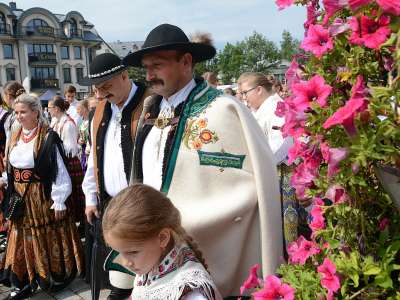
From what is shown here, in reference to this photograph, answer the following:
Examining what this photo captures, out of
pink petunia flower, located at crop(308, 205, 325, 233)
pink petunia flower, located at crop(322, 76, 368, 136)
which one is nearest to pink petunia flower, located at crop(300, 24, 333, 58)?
pink petunia flower, located at crop(322, 76, 368, 136)

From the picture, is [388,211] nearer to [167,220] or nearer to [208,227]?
[167,220]

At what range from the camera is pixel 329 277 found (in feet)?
3.25

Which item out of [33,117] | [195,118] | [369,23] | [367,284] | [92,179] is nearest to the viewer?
[369,23]

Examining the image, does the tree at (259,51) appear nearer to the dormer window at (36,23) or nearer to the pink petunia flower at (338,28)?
the dormer window at (36,23)

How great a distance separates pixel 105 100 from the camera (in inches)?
131

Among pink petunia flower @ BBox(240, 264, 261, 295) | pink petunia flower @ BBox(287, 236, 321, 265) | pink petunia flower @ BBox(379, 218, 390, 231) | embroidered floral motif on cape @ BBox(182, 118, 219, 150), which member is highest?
embroidered floral motif on cape @ BBox(182, 118, 219, 150)

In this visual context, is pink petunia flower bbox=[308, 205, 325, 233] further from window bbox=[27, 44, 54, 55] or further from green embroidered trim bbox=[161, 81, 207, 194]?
window bbox=[27, 44, 54, 55]

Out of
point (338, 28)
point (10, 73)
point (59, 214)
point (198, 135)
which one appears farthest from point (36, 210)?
point (10, 73)

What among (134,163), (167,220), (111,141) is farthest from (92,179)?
Result: (167,220)

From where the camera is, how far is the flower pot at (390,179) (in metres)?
0.83

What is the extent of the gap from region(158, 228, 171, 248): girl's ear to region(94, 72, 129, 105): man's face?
5.38 feet

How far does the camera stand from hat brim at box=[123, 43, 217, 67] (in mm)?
2214

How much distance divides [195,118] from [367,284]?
143 cm

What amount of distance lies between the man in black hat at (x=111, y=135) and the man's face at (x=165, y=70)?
723mm
